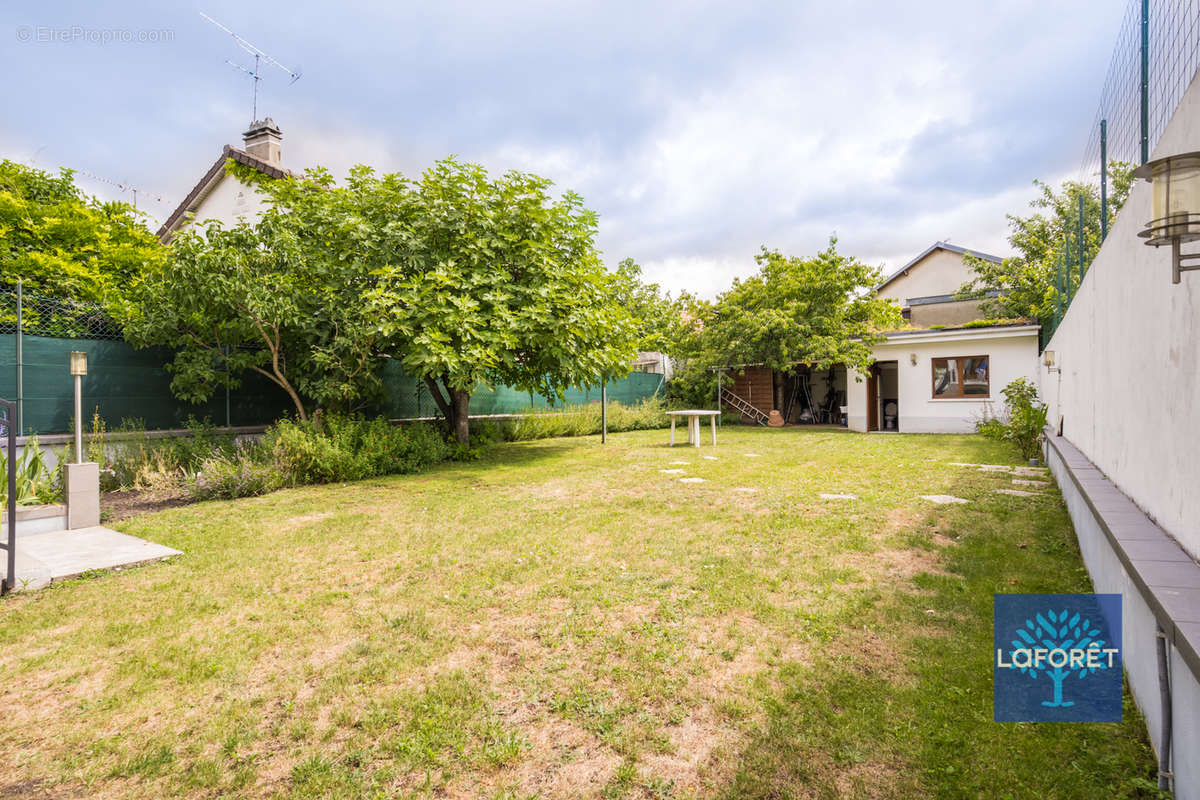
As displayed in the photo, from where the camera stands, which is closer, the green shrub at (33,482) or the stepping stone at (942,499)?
the green shrub at (33,482)

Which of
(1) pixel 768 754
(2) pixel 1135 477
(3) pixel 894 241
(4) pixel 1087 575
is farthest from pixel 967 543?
(3) pixel 894 241

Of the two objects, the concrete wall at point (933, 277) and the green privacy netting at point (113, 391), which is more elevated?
the concrete wall at point (933, 277)

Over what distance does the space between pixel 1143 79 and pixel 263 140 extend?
64.9ft

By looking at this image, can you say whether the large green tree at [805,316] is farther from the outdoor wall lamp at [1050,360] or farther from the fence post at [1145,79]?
the fence post at [1145,79]

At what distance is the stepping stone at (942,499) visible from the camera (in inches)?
235

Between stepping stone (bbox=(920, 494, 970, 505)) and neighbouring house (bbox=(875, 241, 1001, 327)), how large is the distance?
20340 millimetres

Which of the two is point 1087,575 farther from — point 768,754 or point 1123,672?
point 768,754

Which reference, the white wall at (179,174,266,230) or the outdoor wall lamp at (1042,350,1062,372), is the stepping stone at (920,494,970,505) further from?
the white wall at (179,174,266,230)

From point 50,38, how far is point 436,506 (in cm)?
875

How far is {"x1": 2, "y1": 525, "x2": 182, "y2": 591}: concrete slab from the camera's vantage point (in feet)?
12.7

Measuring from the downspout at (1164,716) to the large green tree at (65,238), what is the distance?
53.4ft

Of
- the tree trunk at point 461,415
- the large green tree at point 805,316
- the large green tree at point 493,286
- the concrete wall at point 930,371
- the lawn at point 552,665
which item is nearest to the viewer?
the lawn at point 552,665

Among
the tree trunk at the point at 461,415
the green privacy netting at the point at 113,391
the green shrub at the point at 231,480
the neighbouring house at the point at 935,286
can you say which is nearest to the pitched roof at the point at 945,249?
the neighbouring house at the point at 935,286

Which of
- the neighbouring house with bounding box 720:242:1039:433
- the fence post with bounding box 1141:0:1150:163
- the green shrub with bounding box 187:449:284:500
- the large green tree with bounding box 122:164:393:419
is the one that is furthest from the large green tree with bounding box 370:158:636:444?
the neighbouring house with bounding box 720:242:1039:433
